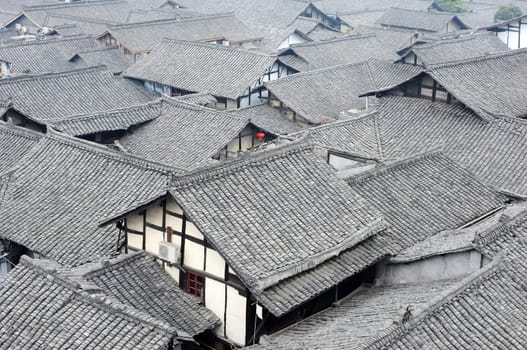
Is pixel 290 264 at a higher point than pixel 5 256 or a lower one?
higher

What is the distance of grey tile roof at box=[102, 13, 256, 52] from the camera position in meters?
57.3

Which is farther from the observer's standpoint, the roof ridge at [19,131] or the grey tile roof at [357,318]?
the roof ridge at [19,131]

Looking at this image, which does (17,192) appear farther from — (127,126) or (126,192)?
(127,126)

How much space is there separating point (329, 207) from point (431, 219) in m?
4.44

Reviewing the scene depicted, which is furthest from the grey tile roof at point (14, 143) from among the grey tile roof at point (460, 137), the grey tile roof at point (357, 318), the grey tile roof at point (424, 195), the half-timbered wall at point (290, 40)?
the half-timbered wall at point (290, 40)

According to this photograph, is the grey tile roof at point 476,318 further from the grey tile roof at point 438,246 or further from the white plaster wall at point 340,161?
the white plaster wall at point 340,161

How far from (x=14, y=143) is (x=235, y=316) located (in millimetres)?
15662

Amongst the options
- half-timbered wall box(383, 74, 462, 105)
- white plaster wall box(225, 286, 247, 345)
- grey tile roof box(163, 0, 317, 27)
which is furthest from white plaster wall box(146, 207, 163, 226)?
grey tile roof box(163, 0, 317, 27)

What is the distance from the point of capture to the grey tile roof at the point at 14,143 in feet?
92.5

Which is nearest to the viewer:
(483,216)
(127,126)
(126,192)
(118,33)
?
(126,192)

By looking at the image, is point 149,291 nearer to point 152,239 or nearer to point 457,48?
point 152,239

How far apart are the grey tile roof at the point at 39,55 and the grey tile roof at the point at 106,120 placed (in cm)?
1856

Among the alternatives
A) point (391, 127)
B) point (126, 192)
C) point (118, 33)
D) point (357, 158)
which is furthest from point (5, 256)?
point (118, 33)

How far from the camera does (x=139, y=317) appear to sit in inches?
610
